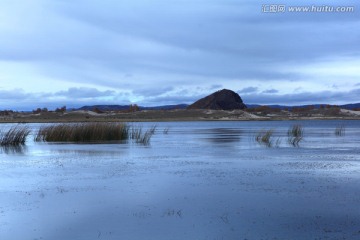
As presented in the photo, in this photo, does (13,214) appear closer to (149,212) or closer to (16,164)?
(149,212)

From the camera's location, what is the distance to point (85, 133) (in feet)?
96.0

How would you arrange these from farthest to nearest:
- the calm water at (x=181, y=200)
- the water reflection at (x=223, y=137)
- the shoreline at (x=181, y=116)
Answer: the shoreline at (x=181, y=116) → the water reflection at (x=223, y=137) → the calm water at (x=181, y=200)

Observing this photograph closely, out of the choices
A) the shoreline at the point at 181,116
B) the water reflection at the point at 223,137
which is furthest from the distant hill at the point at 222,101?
the water reflection at the point at 223,137

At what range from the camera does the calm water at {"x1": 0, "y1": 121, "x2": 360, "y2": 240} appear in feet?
23.9

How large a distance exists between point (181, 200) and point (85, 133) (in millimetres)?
20646

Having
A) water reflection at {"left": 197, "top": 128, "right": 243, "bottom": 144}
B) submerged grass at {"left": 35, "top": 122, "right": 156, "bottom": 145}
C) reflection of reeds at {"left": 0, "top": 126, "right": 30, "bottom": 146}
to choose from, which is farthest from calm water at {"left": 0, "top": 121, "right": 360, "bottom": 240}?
submerged grass at {"left": 35, "top": 122, "right": 156, "bottom": 145}

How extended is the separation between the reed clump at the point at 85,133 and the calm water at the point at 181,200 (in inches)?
508

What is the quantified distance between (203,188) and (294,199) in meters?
2.25

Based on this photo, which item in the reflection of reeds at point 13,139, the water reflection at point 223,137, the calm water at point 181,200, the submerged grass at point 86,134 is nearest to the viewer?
the calm water at point 181,200

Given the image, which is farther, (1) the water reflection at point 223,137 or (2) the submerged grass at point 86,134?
(2) the submerged grass at point 86,134

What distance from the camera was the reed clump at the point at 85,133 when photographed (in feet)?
95.7

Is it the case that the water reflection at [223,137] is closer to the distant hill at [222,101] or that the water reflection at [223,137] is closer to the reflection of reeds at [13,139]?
the reflection of reeds at [13,139]

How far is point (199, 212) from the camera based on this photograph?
27.7 ft

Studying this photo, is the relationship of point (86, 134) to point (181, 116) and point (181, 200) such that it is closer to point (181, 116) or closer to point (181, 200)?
point (181, 200)
